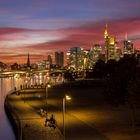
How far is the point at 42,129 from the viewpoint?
1441 inches

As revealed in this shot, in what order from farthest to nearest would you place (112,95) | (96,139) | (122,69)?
(122,69) < (112,95) < (96,139)

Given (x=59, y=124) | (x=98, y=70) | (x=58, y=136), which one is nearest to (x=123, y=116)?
(x=59, y=124)

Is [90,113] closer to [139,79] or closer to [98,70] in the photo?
[139,79]

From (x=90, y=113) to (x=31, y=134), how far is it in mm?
15070

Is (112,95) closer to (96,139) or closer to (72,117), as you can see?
(96,139)

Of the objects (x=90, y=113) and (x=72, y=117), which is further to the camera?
(x=90, y=113)

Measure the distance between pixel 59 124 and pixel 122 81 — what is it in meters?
7.28

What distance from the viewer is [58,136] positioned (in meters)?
32.3

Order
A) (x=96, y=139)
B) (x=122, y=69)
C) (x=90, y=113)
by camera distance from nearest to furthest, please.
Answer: (x=96, y=139)
(x=122, y=69)
(x=90, y=113)

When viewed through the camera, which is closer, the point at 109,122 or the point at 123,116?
the point at 109,122

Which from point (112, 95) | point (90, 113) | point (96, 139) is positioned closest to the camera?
point (96, 139)

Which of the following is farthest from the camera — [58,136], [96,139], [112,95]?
[112,95]

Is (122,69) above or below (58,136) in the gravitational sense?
above

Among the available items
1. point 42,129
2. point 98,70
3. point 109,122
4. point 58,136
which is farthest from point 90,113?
point 98,70
